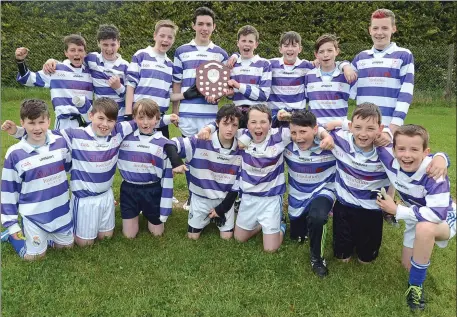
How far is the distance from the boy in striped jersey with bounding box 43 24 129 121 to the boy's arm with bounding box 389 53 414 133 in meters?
3.00

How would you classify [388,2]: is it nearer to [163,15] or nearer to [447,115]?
[447,115]

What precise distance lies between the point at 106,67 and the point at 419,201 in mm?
3658

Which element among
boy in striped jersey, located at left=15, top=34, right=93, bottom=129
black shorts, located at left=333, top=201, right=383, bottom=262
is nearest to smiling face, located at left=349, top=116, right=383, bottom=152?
black shorts, located at left=333, top=201, right=383, bottom=262

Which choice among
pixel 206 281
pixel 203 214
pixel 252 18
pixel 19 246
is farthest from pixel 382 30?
pixel 252 18

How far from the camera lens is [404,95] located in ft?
14.6

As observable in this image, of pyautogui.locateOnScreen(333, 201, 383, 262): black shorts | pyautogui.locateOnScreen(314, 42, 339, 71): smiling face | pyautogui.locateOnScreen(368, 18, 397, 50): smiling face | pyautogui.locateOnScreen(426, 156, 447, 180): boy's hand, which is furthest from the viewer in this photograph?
pyautogui.locateOnScreen(314, 42, 339, 71): smiling face

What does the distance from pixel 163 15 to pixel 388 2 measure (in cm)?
701

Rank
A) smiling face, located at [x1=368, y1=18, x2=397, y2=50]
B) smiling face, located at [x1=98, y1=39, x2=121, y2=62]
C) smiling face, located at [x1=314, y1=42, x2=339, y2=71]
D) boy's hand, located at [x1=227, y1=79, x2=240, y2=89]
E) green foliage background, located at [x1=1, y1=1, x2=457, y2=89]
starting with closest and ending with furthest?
smiling face, located at [x1=368, y1=18, x2=397, y2=50] → smiling face, located at [x1=314, y1=42, x2=339, y2=71] → boy's hand, located at [x1=227, y1=79, x2=240, y2=89] → smiling face, located at [x1=98, y1=39, x2=121, y2=62] → green foliage background, located at [x1=1, y1=1, x2=457, y2=89]

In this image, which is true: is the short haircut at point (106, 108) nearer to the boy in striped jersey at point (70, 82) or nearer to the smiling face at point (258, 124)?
the boy in striped jersey at point (70, 82)

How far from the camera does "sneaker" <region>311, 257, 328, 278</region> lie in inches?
152

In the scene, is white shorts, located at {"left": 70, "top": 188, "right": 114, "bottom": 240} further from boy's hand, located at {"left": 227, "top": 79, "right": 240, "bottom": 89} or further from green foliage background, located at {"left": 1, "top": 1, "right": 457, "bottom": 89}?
green foliage background, located at {"left": 1, "top": 1, "right": 457, "bottom": 89}

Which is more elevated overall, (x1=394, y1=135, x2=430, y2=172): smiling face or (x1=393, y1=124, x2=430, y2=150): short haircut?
(x1=393, y1=124, x2=430, y2=150): short haircut

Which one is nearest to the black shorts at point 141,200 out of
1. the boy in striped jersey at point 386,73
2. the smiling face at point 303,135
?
the smiling face at point 303,135

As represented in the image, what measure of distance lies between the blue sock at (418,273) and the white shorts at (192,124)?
271cm
